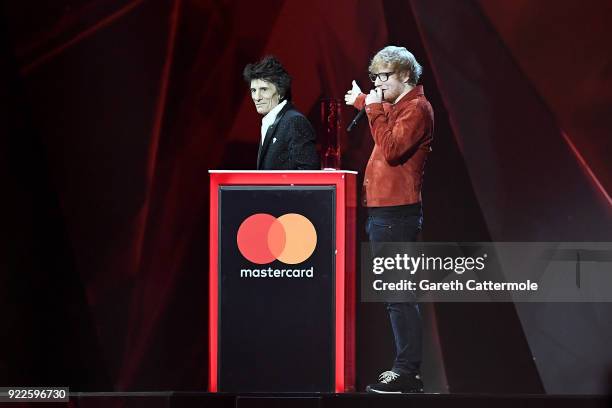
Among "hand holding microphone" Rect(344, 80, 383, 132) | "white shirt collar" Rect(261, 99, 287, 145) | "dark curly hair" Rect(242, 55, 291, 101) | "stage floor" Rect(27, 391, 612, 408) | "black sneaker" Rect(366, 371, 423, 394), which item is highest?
"dark curly hair" Rect(242, 55, 291, 101)

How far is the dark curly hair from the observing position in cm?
508

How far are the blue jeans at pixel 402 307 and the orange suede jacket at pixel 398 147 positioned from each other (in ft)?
0.21

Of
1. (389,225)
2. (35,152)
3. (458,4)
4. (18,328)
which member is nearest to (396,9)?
(458,4)

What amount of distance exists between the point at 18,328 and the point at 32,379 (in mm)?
284

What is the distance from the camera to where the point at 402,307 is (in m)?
5.04

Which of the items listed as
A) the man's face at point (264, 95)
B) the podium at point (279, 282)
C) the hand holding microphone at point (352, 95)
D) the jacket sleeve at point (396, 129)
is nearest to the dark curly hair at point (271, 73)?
the man's face at point (264, 95)

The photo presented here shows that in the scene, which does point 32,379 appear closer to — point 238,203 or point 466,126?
point 238,203

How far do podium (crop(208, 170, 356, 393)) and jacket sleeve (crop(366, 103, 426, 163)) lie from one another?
398 mm

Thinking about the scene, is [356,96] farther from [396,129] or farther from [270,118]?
[270,118]

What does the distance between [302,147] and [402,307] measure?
969mm

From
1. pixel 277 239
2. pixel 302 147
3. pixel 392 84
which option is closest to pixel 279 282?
pixel 277 239

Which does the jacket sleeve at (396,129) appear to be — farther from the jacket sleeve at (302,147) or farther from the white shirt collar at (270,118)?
the white shirt collar at (270,118)

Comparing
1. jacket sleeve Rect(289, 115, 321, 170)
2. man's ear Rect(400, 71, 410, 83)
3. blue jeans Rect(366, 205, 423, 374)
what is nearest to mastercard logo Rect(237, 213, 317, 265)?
jacket sleeve Rect(289, 115, 321, 170)

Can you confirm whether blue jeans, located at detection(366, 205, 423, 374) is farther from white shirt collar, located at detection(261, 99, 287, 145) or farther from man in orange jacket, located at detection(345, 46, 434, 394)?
white shirt collar, located at detection(261, 99, 287, 145)
